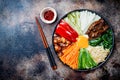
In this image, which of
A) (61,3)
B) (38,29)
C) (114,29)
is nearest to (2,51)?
(38,29)

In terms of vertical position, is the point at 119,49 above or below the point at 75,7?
below

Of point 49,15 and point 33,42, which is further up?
point 49,15

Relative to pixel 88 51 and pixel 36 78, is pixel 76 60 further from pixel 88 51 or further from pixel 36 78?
pixel 36 78

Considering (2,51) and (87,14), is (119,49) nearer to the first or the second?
(87,14)

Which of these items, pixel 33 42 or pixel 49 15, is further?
pixel 33 42

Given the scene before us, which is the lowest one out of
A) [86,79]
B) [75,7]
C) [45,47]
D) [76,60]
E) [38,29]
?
Answer: [86,79]

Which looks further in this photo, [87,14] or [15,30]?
[15,30]
